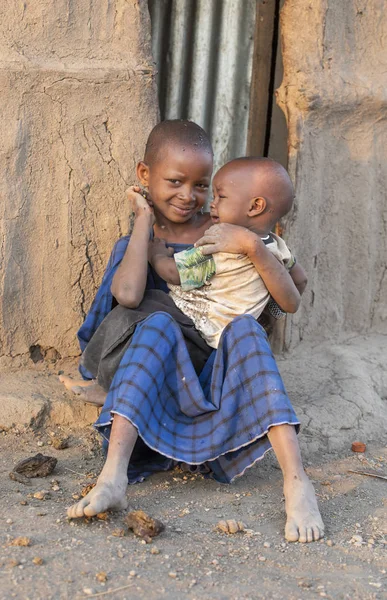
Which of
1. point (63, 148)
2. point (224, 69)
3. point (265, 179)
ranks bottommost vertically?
point (265, 179)

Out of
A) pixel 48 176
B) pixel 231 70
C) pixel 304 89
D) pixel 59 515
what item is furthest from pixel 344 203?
pixel 59 515

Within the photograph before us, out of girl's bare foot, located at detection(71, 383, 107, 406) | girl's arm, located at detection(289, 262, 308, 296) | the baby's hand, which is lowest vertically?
girl's bare foot, located at detection(71, 383, 107, 406)

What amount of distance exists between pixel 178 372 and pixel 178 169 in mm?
749

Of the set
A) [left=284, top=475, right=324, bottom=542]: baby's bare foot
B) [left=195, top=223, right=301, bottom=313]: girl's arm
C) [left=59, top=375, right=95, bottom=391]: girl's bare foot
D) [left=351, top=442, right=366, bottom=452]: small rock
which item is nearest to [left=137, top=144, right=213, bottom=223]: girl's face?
[left=195, top=223, right=301, bottom=313]: girl's arm

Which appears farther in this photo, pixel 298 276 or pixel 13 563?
pixel 298 276

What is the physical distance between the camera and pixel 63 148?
3.41 m

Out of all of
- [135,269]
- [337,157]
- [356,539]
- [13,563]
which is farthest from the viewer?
[337,157]

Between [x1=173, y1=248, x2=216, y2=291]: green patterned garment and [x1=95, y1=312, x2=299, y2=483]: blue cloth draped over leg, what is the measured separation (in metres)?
0.20

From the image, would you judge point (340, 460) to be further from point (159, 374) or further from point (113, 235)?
point (113, 235)

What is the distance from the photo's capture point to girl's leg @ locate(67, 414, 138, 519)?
8.25 ft

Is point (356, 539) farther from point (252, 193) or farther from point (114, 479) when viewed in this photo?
point (252, 193)

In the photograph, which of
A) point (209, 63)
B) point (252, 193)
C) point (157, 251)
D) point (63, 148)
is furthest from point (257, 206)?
point (209, 63)

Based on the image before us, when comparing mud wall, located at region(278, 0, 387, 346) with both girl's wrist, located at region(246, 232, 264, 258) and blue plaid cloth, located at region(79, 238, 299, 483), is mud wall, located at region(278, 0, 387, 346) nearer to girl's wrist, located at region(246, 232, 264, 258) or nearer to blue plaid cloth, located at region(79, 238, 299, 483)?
girl's wrist, located at region(246, 232, 264, 258)

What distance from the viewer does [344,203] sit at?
393cm
